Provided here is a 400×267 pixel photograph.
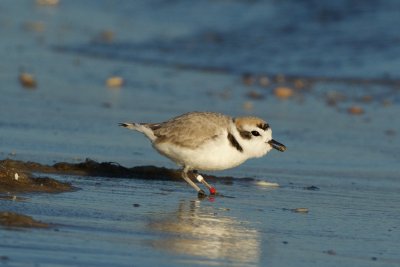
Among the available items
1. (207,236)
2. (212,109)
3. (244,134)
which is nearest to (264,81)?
(212,109)

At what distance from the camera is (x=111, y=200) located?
20.7 ft

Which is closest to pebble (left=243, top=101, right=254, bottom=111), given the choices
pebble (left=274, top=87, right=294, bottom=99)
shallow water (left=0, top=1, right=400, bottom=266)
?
shallow water (left=0, top=1, right=400, bottom=266)

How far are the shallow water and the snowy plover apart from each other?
0.86 ft

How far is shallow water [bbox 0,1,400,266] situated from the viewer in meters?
5.27

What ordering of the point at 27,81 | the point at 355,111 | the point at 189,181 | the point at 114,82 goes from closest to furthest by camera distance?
the point at 189,181 < the point at 355,111 < the point at 27,81 < the point at 114,82

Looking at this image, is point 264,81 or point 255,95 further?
point 264,81

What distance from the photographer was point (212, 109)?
1091cm

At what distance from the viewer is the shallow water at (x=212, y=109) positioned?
17.3ft

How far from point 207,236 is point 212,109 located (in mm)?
5511

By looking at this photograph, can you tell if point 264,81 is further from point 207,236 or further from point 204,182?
point 207,236

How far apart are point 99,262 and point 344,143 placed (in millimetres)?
5173

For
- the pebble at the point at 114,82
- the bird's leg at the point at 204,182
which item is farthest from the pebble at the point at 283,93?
the bird's leg at the point at 204,182

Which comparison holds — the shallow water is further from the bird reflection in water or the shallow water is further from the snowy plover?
the snowy plover

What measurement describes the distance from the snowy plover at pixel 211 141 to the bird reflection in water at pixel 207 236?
1.90 ft
